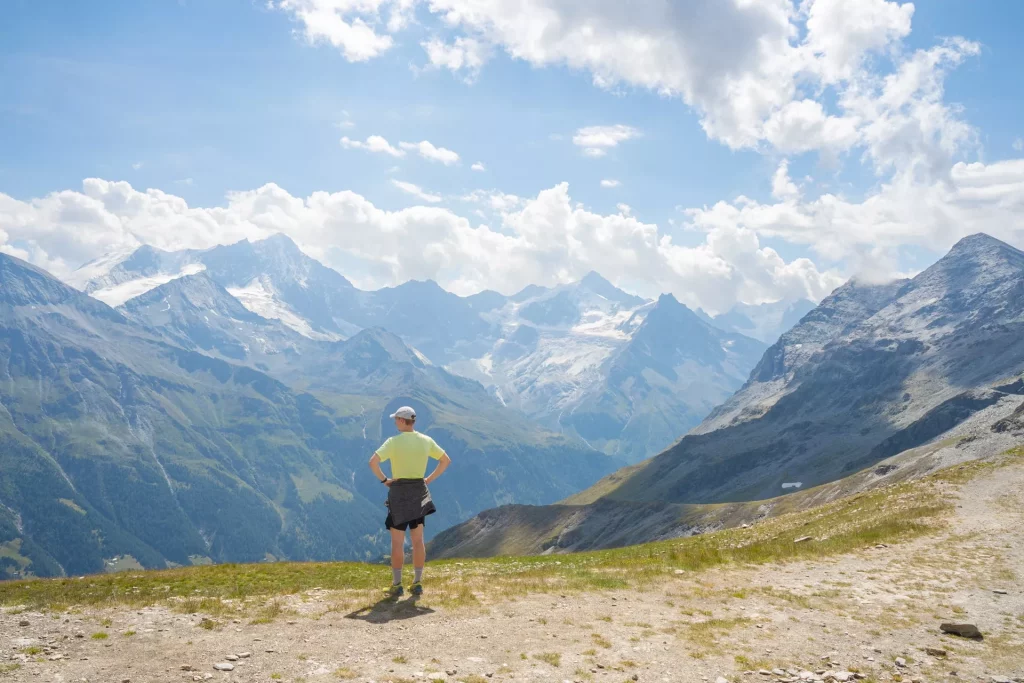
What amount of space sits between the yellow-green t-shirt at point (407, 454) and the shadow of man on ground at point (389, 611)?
362 centimetres

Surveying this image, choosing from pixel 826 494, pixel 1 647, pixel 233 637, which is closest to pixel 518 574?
pixel 233 637

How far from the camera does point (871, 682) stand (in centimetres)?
1332

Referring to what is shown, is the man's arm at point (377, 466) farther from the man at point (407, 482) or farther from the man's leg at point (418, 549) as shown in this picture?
the man's leg at point (418, 549)

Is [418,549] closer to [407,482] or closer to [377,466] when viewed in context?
[407,482]

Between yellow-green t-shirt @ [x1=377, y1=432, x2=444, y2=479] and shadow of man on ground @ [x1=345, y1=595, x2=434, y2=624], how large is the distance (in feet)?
11.9

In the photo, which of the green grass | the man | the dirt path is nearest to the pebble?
the dirt path

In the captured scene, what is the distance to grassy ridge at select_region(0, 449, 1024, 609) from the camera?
20719 millimetres

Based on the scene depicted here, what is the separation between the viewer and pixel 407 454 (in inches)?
768

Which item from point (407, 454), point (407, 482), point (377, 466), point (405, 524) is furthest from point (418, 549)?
point (377, 466)

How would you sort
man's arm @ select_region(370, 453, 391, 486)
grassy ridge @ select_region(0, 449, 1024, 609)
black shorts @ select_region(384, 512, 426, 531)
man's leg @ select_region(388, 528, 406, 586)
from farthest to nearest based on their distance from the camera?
grassy ridge @ select_region(0, 449, 1024, 609)
black shorts @ select_region(384, 512, 426, 531)
man's leg @ select_region(388, 528, 406, 586)
man's arm @ select_region(370, 453, 391, 486)

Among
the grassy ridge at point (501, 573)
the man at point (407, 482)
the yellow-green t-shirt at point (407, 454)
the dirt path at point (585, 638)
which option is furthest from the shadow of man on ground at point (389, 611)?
the yellow-green t-shirt at point (407, 454)

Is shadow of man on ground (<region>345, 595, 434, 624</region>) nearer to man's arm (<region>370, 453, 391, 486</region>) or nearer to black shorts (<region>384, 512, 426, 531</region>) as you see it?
black shorts (<region>384, 512, 426, 531</region>)

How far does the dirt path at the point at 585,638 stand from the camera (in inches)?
533

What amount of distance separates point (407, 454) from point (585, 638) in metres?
7.26
